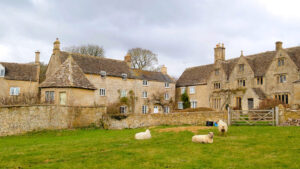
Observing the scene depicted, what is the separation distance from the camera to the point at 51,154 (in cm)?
1459

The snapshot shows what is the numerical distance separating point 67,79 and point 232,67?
93.4 ft

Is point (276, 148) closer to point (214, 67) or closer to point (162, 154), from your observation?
point (162, 154)

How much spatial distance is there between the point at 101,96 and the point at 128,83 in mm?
5792

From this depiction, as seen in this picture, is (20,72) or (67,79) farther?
(20,72)

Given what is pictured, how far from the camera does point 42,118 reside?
2906 centimetres

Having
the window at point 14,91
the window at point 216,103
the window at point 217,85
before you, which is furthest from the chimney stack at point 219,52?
the window at point 14,91

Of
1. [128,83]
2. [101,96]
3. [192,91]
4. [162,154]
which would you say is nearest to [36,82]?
[101,96]

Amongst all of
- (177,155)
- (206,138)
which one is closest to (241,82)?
(206,138)

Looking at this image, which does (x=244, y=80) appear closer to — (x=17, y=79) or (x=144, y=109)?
(x=144, y=109)

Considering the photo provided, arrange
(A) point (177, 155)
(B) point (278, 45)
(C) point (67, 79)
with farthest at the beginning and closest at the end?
(B) point (278, 45)
(C) point (67, 79)
(A) point (177, 155)

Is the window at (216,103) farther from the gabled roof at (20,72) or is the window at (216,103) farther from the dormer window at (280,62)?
the gabled roof at (20,72)

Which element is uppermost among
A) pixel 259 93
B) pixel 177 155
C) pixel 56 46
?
pixel 56 46

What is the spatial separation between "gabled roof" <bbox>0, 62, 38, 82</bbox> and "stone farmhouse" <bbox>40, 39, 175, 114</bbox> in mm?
3632

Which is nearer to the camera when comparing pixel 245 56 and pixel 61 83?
pixel 61 83
